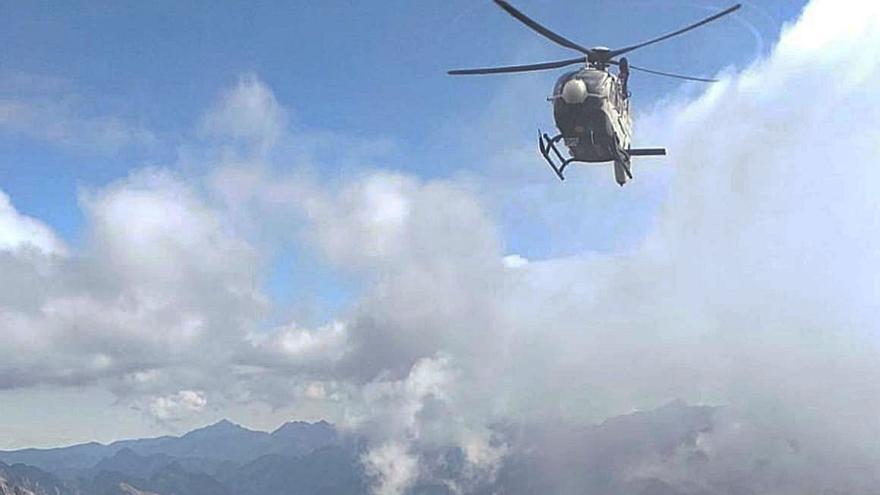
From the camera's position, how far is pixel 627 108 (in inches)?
2064

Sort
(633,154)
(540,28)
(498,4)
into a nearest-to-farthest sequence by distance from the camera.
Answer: (498,4)
(540,28)
(633,154)

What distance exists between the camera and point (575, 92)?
155 feet

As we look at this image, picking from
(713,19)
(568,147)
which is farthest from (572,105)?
(713,19)

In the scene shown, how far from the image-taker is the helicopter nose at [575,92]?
154 ft

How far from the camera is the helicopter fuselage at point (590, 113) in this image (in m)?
47.3

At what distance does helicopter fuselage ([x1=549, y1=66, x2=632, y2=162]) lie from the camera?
1861 inches

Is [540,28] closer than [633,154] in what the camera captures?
Yes

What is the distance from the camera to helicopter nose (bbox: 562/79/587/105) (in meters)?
47.1

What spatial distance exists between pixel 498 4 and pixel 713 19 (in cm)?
1297

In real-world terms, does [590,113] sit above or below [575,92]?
below

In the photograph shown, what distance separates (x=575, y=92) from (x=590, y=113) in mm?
1515

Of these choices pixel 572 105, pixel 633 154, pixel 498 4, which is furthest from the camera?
pixel 633 154

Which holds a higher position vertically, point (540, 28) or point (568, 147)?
point (540, 28)

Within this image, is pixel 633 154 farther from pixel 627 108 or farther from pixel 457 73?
pixel 457 73
